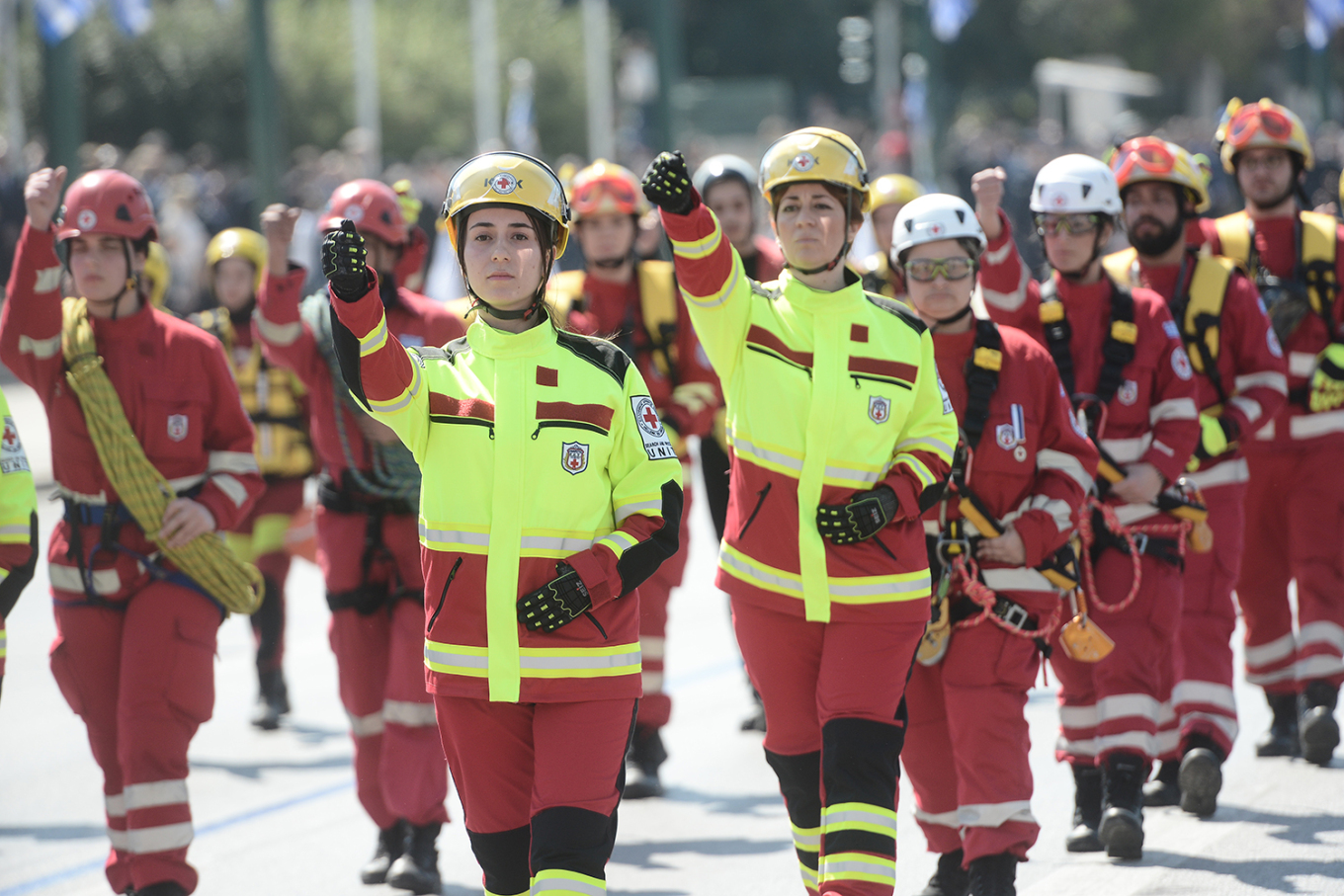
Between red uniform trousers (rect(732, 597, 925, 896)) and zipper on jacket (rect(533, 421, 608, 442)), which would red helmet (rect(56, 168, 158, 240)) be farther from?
red uniform trousers (rect(732, 597, 925, 896))

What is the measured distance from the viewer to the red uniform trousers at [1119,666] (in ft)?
21.0

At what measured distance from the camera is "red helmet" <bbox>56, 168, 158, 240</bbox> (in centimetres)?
592

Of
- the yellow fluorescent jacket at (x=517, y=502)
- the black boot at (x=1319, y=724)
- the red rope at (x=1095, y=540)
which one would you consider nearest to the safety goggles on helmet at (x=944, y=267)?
the red rope at (x=1095, y=540)

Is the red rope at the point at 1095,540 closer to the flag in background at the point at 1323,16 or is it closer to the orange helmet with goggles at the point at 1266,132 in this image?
the orange helmet with goggles at the point at 1266,132

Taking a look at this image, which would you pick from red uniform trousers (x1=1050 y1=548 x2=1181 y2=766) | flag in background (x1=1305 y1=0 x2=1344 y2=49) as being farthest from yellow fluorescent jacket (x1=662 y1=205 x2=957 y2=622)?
flag in background (x1=1305 y1=0 x2=1344 y2=49)

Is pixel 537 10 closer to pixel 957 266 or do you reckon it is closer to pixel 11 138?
pixel 11 138

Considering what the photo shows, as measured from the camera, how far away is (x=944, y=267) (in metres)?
5.72

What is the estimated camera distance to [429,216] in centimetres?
2656

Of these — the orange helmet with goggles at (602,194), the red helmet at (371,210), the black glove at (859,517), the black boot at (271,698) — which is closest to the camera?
the black glove at (859,517)

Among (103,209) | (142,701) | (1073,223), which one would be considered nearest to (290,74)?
(103,209)

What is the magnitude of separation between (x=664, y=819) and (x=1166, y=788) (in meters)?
2.00

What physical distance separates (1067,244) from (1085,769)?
1.91 m

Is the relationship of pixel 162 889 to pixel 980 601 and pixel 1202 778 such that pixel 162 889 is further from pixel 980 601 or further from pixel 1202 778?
pixel 1202 778

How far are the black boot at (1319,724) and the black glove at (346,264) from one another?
16.1 feet
